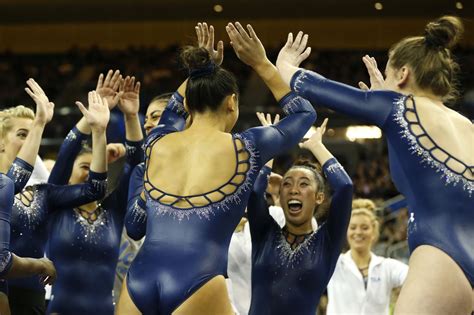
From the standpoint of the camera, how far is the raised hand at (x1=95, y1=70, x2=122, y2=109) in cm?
530

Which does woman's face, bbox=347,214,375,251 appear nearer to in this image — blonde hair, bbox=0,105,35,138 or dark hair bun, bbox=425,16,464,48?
blonde hair, bbox=0,105,35,138

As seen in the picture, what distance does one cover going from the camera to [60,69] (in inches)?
820

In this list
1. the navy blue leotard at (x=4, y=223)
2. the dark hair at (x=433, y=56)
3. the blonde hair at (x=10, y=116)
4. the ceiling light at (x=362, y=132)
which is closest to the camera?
the dark hair at (x=433, y=56)

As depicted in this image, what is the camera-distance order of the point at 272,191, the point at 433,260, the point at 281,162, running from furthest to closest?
the point at 281,162, the point at 272,191, the point at 433,260

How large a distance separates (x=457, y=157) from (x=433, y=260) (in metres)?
0.43

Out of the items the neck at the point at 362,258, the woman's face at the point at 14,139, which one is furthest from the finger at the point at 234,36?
the neck at the point at 362,258

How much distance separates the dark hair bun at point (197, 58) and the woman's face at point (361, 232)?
3412 millimetres

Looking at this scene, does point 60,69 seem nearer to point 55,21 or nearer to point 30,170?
point 55,21

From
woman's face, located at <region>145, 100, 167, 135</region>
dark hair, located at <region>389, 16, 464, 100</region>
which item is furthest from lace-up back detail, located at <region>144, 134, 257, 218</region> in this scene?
woman's face, located at <region>145, 100, 167, 135</region>

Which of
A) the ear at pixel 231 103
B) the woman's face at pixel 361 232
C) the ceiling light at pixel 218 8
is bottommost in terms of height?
the woman's face at pixel 361 232

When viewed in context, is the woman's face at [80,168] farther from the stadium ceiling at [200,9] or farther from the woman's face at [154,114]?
the stadium ceiling at [200,9]

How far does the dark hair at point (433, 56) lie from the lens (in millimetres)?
3721

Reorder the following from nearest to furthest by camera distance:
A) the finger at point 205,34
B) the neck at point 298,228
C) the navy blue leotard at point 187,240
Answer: the navy blue leotard at point 187,240
the finger at point 205,34
the neck at point 298,228

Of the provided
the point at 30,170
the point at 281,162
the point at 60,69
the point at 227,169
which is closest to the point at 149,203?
the point at 227,169
